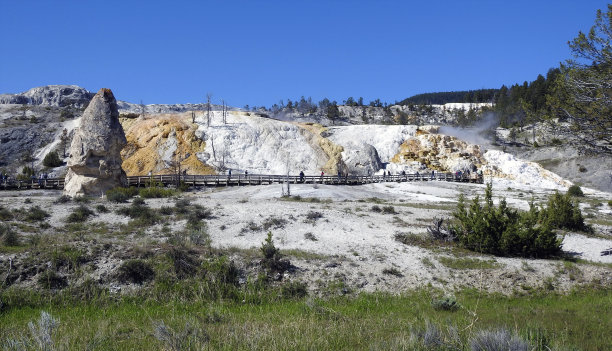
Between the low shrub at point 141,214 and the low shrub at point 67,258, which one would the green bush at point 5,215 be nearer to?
the low shrub at point 141,214

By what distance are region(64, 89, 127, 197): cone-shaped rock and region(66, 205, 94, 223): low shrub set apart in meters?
8.25

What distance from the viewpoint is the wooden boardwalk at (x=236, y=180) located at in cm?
3909

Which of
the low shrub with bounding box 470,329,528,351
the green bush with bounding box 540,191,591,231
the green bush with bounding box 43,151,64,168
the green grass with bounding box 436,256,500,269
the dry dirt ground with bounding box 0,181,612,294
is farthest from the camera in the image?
the green bush with bounding box 43,151,64,168

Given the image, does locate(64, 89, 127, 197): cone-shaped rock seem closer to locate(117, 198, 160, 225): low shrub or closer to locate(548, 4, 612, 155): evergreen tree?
locate(117, 198, 160, 225): low shrub

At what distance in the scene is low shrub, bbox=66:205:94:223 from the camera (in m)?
18.8

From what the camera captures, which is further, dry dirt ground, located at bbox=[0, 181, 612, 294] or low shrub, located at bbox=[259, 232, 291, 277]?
low shrub, located at bbox=[259, 232, 291, 277]

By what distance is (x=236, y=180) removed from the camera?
4606 centimetres

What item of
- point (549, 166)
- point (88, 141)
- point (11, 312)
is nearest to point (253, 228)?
point (11, 312)

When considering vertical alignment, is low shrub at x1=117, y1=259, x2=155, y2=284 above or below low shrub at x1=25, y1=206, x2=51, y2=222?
below

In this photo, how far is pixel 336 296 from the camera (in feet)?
34.0

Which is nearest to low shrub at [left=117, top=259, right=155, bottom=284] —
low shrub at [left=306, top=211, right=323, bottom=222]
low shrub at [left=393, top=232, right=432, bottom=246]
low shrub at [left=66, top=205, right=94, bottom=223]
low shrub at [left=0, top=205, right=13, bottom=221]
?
low shrub at [left=393, top=232, right=432, bottom=246]

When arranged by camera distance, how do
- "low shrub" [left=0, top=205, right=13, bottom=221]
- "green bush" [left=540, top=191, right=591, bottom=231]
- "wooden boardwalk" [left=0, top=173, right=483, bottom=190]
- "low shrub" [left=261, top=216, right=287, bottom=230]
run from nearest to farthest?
1. "low shrub" [left=0, top=205, right=13, bottom=221]
2. "low shrub" [left=261, top=216, right=287, bottom=230]
3. "green bush" [left=540, top=191, right=591, bottom=231]
4. "wooden boardwalk" [left=0, top=173, right=483, bottom=190]

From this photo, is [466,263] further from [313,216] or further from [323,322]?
[313,216]

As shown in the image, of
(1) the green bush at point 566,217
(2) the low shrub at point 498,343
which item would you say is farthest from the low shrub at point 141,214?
(1) the green bush at point 566,217
